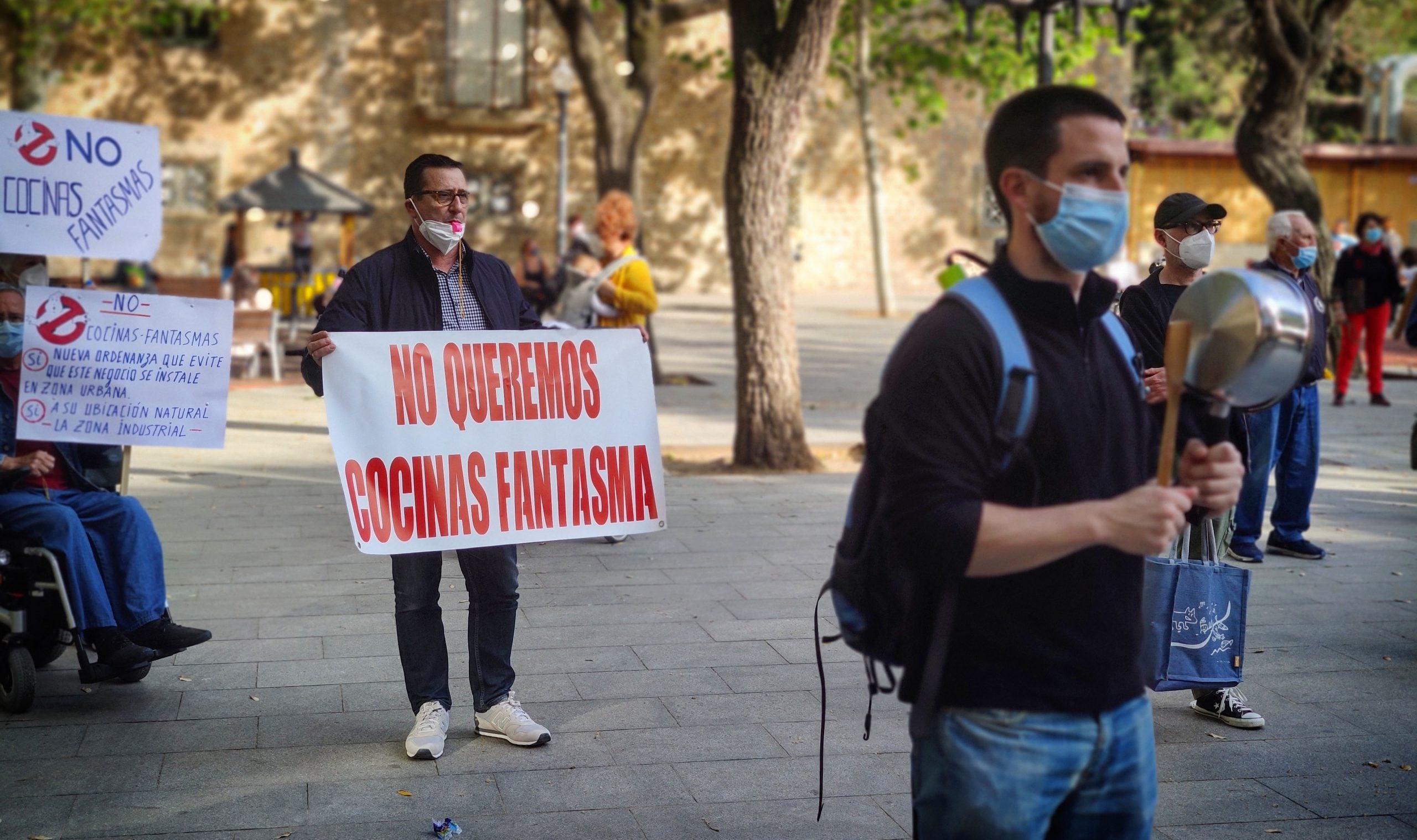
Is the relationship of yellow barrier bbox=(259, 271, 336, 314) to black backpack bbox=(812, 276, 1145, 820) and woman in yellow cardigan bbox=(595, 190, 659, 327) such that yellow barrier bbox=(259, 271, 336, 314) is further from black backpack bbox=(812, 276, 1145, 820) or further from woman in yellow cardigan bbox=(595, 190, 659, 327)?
black backpack bbox=(812, 276, 1145, 820)

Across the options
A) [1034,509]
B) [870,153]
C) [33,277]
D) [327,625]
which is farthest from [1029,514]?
[870,153]

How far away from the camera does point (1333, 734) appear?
5.12 meters

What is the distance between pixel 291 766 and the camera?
4.66 metres

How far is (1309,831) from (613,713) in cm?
232

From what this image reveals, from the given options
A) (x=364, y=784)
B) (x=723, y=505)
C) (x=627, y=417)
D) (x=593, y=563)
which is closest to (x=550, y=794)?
(x=364, y=784)

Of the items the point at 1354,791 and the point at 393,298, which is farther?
the point at 393,298

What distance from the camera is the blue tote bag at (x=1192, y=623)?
4.80m

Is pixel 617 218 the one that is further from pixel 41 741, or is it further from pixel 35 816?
pixel 35 816

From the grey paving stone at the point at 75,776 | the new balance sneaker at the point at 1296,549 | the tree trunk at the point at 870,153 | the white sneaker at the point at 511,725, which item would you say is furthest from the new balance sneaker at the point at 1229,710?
the tree trunk at the point at 870,153

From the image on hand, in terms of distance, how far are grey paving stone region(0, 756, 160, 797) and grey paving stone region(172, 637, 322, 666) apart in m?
1.15

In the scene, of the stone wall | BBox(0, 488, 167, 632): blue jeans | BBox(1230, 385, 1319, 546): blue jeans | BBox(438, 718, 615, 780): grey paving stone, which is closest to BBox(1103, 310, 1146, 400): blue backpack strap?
BBox(438, 718, 615, 780): grey paving stone

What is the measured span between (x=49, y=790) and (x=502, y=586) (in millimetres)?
1510

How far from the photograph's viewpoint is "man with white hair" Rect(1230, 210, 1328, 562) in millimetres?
7695

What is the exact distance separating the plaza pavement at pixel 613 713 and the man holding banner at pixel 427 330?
0.47 ft
